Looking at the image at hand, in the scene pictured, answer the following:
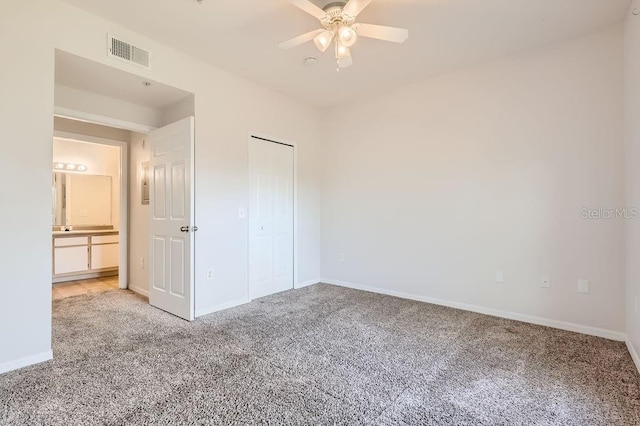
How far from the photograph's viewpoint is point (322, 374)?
6.96 ft

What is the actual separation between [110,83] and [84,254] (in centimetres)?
357

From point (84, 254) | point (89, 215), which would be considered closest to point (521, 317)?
point (84, 254)

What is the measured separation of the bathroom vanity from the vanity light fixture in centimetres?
116

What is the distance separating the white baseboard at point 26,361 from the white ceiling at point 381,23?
8.91 feet

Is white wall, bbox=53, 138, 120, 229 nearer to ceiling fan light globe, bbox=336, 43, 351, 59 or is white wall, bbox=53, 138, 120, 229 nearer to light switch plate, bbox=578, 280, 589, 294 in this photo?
ceiling fan light globe, bbox=336, 43, 351, 59

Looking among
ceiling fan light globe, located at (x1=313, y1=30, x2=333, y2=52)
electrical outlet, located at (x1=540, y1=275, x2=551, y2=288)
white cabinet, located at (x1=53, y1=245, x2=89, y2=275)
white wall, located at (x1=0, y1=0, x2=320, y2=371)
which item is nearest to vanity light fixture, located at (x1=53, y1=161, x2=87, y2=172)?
white cabinet, located at (x1=53, y1=245, x2=89, y2=275)

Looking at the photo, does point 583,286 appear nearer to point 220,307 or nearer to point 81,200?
point 220,307

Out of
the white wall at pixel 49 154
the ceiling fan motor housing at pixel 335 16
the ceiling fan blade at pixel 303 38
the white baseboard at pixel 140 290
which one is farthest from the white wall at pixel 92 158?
the ceiling fan motor housing at pixel 335 16

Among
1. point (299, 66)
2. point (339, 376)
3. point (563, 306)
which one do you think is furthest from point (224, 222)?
point (563, 306)

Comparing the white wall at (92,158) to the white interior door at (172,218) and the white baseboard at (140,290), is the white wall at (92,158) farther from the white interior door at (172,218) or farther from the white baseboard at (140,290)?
the white interior door at (172,218)

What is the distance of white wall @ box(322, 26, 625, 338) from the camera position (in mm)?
2779

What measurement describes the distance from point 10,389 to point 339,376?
6.82ft

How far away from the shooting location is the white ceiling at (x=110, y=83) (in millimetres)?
2656

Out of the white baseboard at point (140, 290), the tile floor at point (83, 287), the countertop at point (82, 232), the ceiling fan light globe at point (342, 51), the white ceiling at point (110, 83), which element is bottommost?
the tile floor at point (83, 287)
